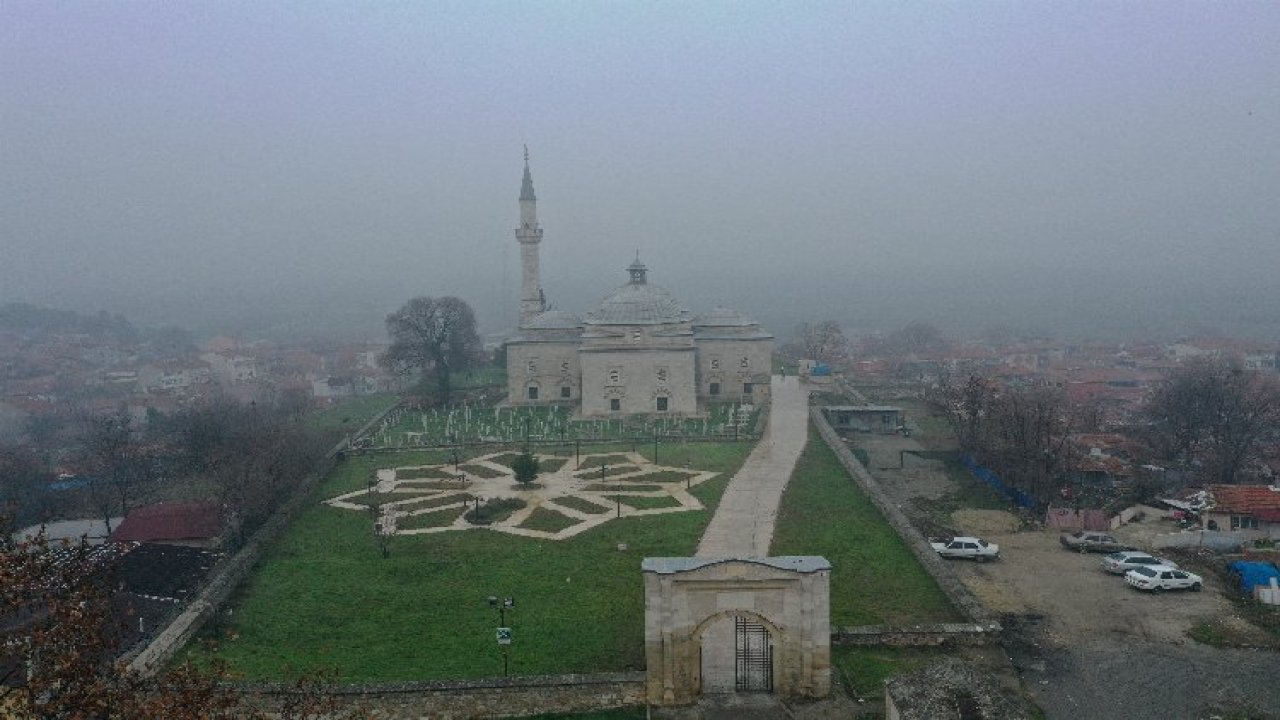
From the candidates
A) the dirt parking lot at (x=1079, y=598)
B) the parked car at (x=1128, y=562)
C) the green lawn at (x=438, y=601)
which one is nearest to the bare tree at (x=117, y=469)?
the green lawn at (x=438, y=601)

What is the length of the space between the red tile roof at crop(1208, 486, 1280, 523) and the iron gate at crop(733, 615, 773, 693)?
15744 millimetres

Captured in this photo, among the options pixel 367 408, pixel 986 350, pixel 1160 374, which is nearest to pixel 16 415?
pixel 367 408

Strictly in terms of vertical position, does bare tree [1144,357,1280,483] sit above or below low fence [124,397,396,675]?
above

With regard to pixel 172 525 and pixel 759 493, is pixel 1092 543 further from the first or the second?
pixel 172 525

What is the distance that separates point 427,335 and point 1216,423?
127 feet

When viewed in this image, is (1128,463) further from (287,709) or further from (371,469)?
(287,709)

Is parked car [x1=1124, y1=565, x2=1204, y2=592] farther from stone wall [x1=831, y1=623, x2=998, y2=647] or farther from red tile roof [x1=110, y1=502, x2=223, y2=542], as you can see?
red tile roof [x1=110, y1=502, x2=223, y2=542]

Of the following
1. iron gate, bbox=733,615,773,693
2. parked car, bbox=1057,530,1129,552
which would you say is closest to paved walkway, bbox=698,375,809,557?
iron gate, bbox=733,615,773,693

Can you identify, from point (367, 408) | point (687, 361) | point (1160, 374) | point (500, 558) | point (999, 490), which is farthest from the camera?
point (1160, 374)

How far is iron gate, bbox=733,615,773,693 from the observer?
13.9 meters

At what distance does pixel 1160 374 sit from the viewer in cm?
6341

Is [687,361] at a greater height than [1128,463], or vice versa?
[687,361]

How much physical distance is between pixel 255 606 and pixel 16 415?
44.2m

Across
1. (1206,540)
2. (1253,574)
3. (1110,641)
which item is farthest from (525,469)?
(1253,574)
